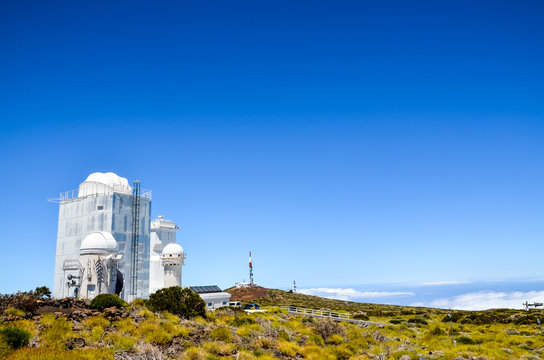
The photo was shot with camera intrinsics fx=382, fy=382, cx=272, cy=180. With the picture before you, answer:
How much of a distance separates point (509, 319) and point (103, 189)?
46.6 metres

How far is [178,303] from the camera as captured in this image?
24281mm

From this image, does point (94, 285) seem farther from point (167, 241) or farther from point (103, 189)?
point (167, 241)

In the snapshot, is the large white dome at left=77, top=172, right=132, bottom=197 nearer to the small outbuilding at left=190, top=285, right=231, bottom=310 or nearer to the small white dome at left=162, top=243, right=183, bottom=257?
the small white dome at left=162, top=243, right=183, bottom=257

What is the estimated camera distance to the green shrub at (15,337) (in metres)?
11.5

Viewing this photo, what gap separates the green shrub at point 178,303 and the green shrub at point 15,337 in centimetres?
1222

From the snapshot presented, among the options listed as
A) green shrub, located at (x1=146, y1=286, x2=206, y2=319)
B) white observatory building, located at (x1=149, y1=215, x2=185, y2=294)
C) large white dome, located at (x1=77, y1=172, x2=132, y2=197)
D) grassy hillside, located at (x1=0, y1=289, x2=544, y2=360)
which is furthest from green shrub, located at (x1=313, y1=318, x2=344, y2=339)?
white observatory building, located at (x1=149, y1=215, x2=185, y2=294)

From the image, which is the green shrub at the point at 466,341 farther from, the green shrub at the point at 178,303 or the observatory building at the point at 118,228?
the observatory building at the point at 118,228

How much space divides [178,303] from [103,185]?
2730 centimetres

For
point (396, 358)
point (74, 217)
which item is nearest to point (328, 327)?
point (396, 358)

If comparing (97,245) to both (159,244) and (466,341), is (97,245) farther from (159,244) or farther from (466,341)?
(159,244)

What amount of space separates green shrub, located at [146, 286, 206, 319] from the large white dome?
80.4 feet

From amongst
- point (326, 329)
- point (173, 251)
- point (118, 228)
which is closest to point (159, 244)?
point (118, 228)

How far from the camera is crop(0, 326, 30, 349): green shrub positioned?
11.5 metres

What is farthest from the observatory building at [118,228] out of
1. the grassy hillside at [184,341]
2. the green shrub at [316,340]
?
the green shrub at [316,340]
